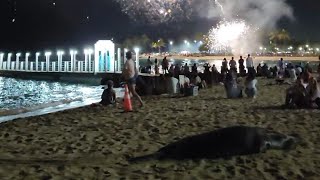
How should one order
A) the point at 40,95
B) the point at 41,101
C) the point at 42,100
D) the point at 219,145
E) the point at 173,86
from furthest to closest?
1. the point at 40,95
2. the point at 42,100
3. the point at 41,101
4. the point at 173,86
5. the point at 219,145

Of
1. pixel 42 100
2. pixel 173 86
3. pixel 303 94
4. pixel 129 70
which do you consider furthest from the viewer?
pixel 42 100

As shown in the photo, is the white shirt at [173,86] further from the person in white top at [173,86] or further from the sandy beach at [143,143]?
the sandy beach at [143,143]

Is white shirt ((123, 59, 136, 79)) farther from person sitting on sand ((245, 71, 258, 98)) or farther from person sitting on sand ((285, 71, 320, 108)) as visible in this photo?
person sitting on sand ((245, 71, 258, 98))

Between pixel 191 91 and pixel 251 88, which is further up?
pixel 251 88

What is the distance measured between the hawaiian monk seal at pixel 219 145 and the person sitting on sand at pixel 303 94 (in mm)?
6700

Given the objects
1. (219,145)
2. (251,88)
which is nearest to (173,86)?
(251,88)

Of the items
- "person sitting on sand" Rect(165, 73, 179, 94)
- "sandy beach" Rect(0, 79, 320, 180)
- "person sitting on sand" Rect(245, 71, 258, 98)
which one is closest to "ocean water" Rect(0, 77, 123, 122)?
"person sitting on sand" Rect(165, 73, 179, 94)

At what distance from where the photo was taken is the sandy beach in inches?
289

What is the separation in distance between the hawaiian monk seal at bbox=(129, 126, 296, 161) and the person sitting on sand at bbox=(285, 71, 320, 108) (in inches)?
264

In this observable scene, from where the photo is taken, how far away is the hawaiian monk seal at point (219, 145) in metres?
8.12

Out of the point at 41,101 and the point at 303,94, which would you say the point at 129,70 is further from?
the point at 41,101

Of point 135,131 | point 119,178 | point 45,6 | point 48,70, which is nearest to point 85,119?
point 135,131

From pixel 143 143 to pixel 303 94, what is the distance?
739 cm

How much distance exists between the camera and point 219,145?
8.17 meters
